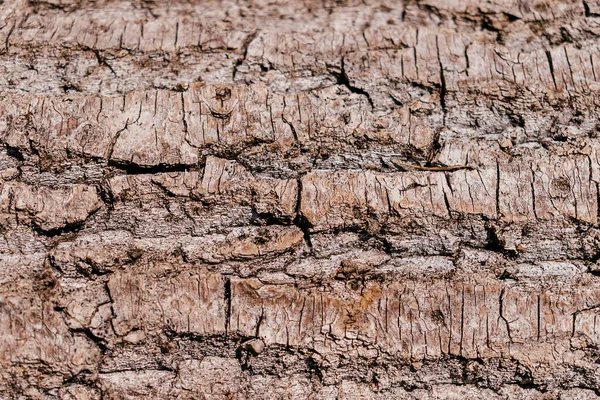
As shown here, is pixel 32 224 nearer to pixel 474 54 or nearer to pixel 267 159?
pixel 267 159

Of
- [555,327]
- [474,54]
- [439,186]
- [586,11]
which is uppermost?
[586,11]

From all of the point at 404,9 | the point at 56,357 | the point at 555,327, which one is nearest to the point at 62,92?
the point at 56,357

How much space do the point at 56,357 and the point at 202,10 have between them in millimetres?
1397

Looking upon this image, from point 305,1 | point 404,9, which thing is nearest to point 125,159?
point 305,1

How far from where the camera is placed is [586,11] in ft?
7.20

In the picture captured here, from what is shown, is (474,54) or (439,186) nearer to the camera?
(439,186)

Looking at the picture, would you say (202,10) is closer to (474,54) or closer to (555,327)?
(474,54)

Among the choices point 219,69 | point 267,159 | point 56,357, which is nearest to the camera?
point 56,357

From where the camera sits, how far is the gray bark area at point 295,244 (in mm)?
1826

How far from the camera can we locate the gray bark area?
1.83 m

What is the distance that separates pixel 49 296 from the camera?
1824 mm

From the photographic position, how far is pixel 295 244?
1.87 m

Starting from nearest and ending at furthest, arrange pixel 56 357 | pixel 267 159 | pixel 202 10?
pixel 56 357 < pixel 267 159 < pixel 202 10

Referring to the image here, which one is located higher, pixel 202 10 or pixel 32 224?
pixel 202 10
